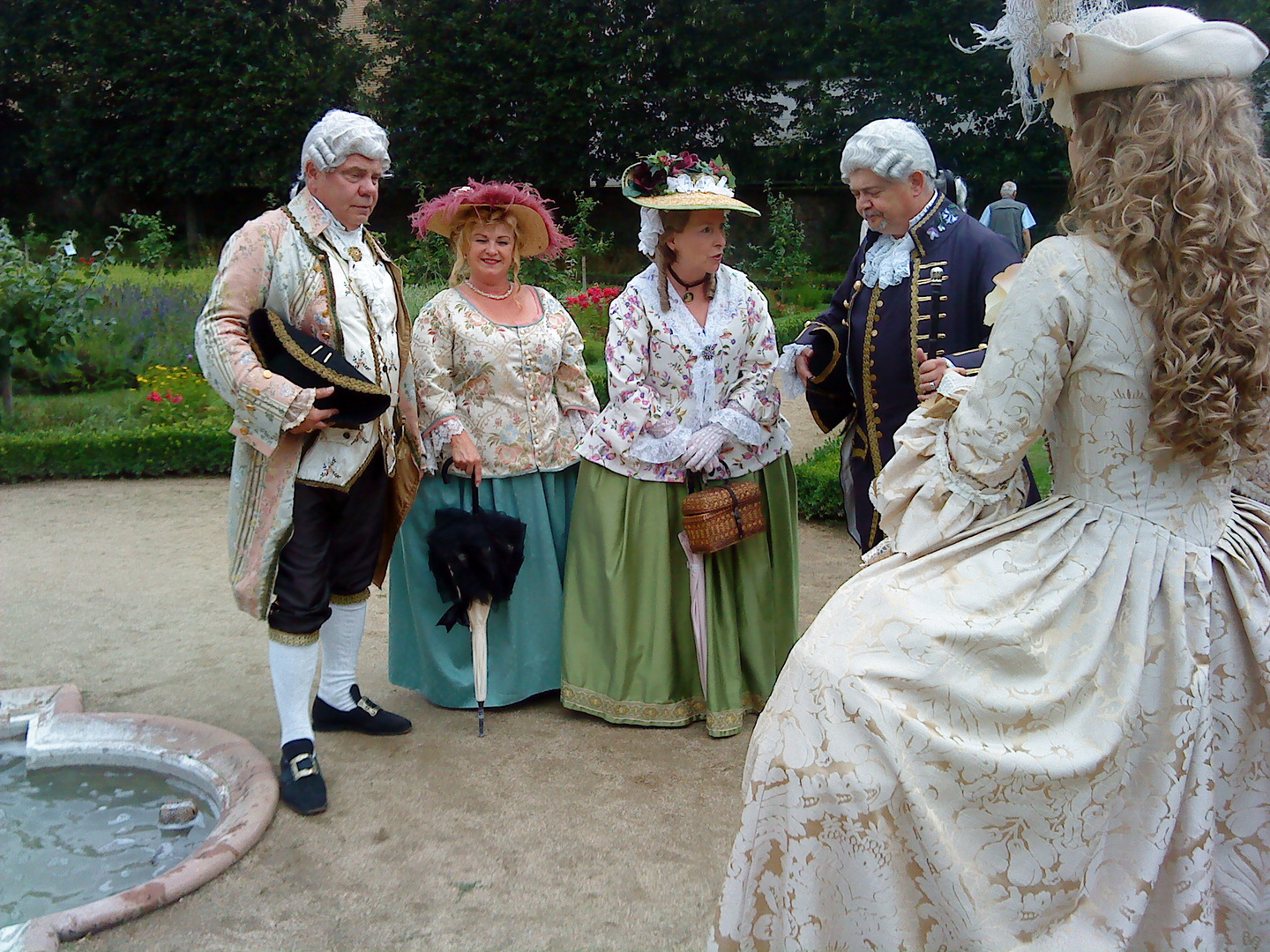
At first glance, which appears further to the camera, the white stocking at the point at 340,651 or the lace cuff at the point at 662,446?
the lace cuff at the point at 662,446

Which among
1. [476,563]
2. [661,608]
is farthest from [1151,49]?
[476,563]

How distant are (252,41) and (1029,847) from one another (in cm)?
2205

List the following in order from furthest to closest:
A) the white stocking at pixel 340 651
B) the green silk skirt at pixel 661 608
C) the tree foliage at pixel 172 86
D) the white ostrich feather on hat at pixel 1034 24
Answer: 1. the tree foliage at pixel 172 86
2. the green silk skirt at pixel 661 608
3. the white stocking at pixel 340 651
4. the white ostrich feather on hat at pixel 1034 24

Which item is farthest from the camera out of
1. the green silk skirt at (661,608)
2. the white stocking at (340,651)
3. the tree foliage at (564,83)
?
the tree foliage at (564,83)

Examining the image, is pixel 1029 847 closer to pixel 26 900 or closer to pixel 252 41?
pixel 26 900

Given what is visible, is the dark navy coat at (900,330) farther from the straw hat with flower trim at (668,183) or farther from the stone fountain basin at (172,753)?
the stone fountain basin at (172,753)

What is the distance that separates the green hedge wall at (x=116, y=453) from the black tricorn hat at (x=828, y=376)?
213 inches

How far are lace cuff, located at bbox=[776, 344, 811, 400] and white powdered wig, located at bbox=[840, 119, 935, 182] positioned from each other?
584mm

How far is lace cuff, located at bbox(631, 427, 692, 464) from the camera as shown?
12.2 feet

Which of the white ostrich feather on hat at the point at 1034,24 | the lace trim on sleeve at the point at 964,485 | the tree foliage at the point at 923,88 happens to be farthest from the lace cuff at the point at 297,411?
the tree foliage at the point at 923,88

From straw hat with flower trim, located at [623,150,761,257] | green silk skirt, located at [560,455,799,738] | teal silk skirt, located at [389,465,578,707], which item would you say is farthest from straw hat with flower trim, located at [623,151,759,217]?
teal silk skirt, located at [389,465,578,707]

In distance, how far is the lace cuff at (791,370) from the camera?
136 inches

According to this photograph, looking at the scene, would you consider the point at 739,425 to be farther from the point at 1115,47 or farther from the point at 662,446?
the point at 1115,47

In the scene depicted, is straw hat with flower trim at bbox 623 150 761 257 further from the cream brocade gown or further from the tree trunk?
the tree trunk
